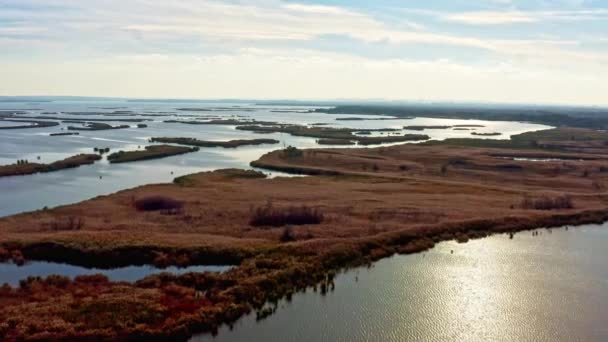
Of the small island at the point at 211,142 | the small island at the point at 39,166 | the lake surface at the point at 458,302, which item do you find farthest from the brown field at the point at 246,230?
the small island at the point at 211,142

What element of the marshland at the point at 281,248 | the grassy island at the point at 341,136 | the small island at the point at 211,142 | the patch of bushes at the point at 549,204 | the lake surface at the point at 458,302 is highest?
the grassy island at the point at 341,136

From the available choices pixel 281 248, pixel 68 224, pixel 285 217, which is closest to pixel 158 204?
pixel 68 224

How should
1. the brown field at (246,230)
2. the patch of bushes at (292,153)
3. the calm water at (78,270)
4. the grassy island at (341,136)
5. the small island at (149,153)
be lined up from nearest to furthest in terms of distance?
the brown field at (246,230) → the calm water at (78,270) → the small island at (149,153) → the patch of bushes at (292,153) → the grassy island at (341,136)

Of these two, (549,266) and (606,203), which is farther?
(606,203)

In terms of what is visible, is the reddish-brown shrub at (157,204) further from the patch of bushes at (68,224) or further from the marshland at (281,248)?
the patch of bushes at (68,224)

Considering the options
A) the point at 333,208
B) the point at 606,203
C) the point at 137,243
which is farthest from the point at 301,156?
the point at 137,243

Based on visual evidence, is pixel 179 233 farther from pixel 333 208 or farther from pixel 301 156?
pixel 301 156
